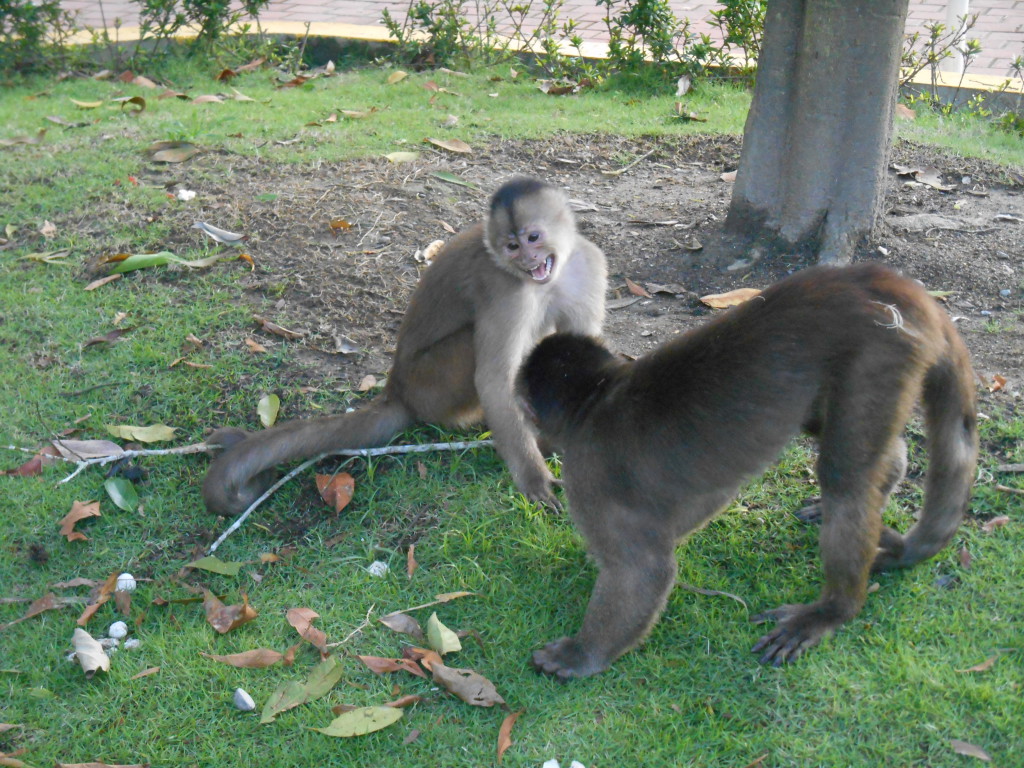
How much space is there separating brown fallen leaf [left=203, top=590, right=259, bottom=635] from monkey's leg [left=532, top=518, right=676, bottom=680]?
3.82ft

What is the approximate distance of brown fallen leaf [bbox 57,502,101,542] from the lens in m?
4.33


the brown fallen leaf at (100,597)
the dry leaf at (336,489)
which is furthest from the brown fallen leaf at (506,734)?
the brown fallen leaf at (100,597)

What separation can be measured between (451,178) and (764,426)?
402cm

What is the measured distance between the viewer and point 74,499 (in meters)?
4.53

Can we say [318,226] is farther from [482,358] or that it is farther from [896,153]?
[896,153]

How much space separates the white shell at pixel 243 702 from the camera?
3.53 metres

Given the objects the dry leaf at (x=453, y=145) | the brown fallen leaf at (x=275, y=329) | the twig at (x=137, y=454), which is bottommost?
the twig at (x=137, y=454)

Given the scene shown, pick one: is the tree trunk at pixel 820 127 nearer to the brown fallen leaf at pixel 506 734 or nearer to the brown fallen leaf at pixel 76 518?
the brown fallen leaf at pixel 506 734

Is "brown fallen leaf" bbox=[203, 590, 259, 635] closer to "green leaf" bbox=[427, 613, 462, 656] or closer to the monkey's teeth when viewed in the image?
"green leaf" bbox=[427, 613, 462, 656]

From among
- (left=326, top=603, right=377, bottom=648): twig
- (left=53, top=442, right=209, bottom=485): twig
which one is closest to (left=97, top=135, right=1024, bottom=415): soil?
(left=53, top=442, right=209, bottom=485): twig

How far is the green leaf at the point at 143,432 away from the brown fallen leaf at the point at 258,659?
1.46 metres

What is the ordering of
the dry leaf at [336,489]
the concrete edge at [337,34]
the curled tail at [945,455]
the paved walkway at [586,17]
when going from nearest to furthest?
the curled tail at [945,455], the dry leaf at [336,489], the concrete edge at [337,34], the paved walkway at [586,17]

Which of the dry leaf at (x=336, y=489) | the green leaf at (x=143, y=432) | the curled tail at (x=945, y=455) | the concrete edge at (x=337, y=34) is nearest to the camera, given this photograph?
the curled tail at (x=945, y=455)

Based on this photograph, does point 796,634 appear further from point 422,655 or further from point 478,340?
point 478,340
